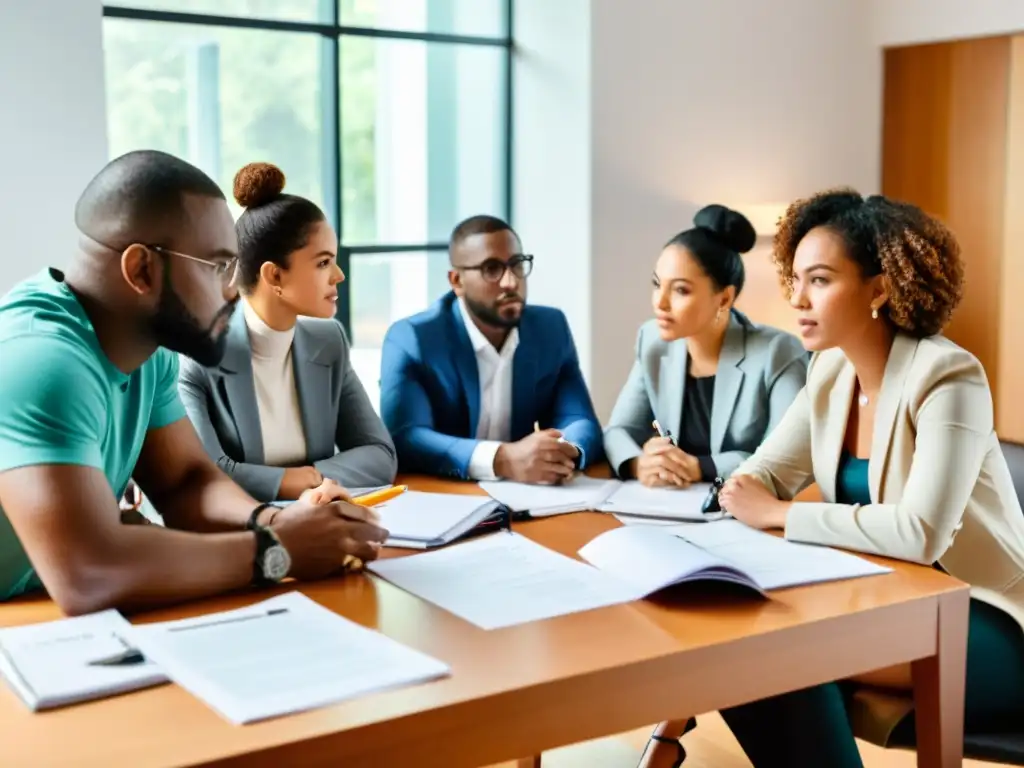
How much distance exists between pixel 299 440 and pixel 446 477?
0.33 m

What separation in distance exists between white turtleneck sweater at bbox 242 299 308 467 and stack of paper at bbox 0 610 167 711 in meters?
1.05

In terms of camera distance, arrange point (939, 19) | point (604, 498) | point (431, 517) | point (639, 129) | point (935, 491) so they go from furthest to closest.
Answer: point (939, 19), point (639, 129), point (604, 498), point (431, 517), point (935, 491)

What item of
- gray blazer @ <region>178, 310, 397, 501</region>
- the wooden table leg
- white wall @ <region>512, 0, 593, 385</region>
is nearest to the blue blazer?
gray blazer @ <region>178, 310, 397, 501</region>

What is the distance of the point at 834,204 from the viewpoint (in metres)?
2.39

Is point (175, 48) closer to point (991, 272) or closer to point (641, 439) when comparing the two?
point (641, 439)

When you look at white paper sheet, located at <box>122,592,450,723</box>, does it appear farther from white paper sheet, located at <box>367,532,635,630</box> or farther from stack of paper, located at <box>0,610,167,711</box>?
white paper sheet, located at <box>367,532,635,630</box>

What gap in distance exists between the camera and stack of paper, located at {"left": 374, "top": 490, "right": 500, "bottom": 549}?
6.69 ft

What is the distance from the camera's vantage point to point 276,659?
4.80 feet

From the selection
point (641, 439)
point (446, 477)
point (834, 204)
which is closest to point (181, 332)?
point (446, 477)

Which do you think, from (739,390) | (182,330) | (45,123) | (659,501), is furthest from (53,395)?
(45,123)

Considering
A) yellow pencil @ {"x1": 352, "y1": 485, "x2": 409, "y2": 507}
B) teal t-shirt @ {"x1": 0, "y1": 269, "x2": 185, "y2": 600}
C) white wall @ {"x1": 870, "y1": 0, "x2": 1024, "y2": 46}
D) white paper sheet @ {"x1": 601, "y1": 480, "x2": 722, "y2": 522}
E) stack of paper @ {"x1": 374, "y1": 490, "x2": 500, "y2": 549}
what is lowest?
white paper sheet @ {"x1": 601, "y1": 480, "x2": 722, "y2": 522}

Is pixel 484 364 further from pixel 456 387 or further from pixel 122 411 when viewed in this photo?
pixel 122 411

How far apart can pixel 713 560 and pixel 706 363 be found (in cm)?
130

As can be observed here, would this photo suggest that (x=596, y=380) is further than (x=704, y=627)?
Yes
